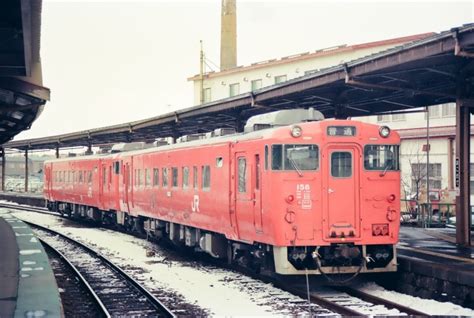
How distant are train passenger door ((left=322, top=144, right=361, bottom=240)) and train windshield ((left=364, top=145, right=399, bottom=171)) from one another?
209 mm

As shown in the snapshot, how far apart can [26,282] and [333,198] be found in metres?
5.81

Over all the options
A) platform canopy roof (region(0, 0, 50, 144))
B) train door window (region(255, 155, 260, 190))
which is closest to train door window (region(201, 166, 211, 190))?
train door window (region(255, 155, 260, 190))

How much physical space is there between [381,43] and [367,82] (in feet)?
78.3

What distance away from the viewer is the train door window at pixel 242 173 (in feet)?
41.7

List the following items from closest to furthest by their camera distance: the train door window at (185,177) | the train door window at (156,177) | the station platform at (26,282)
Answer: the station platform at (26,282) < the train door window at (185,177) < the train door window at (156,177)

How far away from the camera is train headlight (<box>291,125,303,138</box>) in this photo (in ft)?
38.0

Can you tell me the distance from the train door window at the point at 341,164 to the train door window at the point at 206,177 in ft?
12.2

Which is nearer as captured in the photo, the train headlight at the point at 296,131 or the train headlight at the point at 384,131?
the train headlight at the point at 296,131

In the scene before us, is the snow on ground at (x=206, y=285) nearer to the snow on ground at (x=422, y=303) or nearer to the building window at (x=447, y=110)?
the snow on ground at (x=422, y=303)

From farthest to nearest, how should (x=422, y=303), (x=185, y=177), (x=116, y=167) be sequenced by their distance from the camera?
(x=116, y=167)
(x=185, y=177)
(x=422, y=303)

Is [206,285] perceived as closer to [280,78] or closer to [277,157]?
[277,157]

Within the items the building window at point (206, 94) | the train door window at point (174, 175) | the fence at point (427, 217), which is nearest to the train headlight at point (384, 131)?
the train door window at point (174, 175)

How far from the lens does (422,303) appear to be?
10.9m

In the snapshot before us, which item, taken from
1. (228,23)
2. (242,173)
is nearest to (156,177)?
(242,173)
